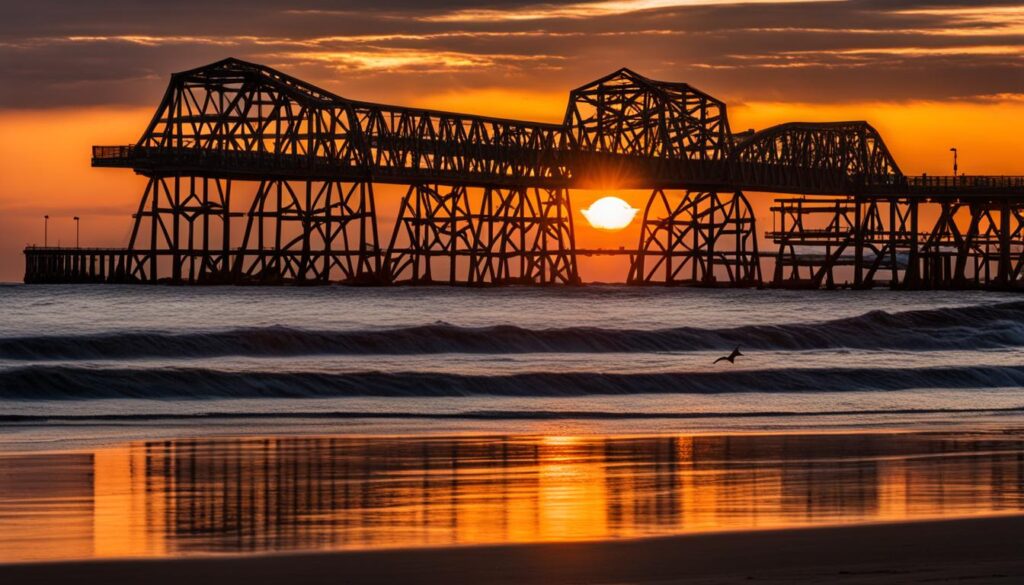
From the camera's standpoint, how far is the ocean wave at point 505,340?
42.2m

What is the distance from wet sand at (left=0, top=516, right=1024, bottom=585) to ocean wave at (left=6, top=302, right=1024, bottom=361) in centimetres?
2858

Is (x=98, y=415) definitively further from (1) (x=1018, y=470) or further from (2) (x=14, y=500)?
(1) (x=1018, y=470)

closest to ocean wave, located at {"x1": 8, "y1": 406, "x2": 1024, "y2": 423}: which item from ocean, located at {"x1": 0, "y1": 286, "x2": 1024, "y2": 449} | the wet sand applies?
ocean, located at {"x1": 0, "y1": 286, "x2": 1024, "y2": 449}

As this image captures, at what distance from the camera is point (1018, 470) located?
18984 mm

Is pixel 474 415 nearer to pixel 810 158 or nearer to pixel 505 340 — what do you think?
pixel 505 340

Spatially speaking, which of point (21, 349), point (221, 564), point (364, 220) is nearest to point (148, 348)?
point (21, 349)

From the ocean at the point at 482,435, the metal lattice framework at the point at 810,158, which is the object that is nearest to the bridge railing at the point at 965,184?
the metal lattice framework at the point at 810,158

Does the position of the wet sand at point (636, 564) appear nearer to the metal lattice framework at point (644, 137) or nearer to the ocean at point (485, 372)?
the ocean at point (485, 372)

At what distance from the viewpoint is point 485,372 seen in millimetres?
36062

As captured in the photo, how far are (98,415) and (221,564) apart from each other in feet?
43.9

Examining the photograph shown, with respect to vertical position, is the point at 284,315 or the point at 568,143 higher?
the point at 568,143

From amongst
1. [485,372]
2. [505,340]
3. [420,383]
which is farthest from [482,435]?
[505,340]

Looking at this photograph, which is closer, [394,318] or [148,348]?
[148,348]

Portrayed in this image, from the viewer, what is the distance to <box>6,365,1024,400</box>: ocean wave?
29.8 metres
